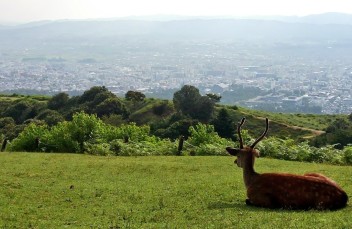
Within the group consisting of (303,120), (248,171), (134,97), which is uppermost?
(248,171)

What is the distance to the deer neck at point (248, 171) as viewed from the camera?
11398mm

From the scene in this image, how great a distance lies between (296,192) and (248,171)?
1510mm

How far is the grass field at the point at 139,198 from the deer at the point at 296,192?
0.32 metres

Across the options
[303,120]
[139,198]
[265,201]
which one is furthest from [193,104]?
[265,201]

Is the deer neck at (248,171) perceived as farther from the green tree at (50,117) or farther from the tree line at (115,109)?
the green tree at (50,117)

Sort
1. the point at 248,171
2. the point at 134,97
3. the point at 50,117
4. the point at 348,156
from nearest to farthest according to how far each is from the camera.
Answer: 1. the point at 248,171
2. the point at 348,156
3. the point at 50,117
4. the point at 134,97

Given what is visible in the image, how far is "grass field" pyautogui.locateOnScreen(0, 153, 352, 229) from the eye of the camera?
9492 mm

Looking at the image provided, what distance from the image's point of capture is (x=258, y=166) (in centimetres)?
2100

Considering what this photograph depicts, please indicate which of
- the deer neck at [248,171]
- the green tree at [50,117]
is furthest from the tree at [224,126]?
the deer neck at [248,171]

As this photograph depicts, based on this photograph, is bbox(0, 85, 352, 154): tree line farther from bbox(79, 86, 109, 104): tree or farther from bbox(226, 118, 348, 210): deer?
bbox(226, 118, 348, 210): deer

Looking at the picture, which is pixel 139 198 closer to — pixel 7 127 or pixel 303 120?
pixel 7 127

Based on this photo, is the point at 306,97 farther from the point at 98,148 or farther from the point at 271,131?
the point at 98,148

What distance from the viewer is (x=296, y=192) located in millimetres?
10312

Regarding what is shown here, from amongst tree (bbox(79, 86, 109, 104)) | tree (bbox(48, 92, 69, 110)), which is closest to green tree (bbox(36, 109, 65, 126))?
tree (bbox(48, 92, 69, 110))
